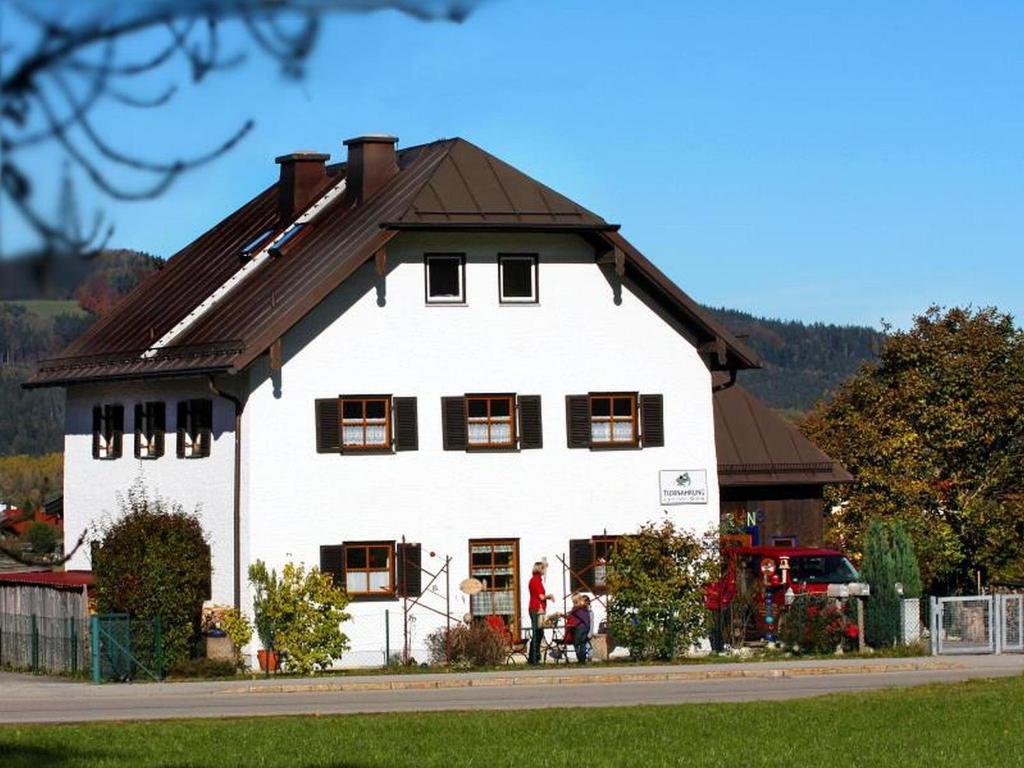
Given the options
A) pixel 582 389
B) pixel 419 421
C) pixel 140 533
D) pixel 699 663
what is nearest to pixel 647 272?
pixel 582 389

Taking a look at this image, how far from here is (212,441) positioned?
40.8 metres

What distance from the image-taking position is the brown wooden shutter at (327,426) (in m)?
39.9

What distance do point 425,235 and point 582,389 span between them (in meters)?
A: 4.46

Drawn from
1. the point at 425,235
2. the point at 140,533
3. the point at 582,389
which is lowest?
the point at 140,533

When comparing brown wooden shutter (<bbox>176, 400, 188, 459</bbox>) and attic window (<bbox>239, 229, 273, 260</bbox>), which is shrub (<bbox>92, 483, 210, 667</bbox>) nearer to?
brown wooden shutter (<bbox>176, 400, 188, 459</bbox>)

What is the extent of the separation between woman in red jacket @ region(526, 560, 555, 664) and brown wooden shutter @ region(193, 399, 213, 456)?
6.56 metres

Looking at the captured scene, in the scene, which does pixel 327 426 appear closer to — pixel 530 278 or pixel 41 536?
pixel 530 278

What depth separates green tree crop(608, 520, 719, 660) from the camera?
38.1 m

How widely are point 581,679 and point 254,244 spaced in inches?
594

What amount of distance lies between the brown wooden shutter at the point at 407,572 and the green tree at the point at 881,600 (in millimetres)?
8160

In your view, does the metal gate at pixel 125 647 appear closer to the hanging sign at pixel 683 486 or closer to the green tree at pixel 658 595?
the green tree at pixel 658 595

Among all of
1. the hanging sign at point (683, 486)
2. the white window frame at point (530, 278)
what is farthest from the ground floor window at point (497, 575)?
the white window frame at point (530, 278)

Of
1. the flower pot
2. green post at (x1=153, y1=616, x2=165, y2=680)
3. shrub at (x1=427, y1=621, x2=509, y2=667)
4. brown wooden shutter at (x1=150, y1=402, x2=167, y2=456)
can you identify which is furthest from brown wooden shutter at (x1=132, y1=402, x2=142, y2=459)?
shrub at (x1=427, y1=621, x2=509, y2=667)

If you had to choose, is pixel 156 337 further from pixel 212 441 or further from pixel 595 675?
pixel 595 675
